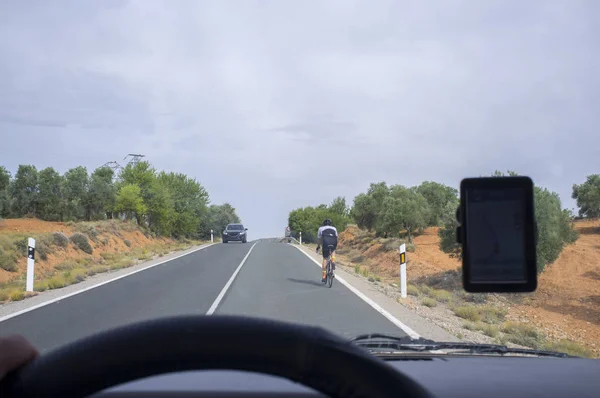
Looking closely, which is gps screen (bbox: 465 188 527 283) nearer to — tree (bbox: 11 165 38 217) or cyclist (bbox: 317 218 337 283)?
cyclist (bbox: 317 218 337 283)

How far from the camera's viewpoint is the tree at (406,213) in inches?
1347

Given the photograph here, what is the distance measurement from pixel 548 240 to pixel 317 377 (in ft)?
63.6

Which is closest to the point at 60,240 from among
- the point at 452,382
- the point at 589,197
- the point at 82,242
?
the point at 82,242

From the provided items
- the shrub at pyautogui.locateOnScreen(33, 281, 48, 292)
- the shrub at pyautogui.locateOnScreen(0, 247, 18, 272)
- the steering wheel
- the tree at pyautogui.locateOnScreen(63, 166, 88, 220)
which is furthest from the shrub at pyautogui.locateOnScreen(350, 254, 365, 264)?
the steering wheel

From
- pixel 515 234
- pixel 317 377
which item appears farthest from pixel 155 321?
pixel 515 234

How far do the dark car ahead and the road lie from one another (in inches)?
1305

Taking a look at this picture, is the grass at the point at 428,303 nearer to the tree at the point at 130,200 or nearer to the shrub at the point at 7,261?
the shrub at the point at 7,261

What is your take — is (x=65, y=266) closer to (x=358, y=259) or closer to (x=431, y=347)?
(x=358, y=259)

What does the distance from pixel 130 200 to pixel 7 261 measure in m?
27.9

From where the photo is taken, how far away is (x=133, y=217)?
6006cm

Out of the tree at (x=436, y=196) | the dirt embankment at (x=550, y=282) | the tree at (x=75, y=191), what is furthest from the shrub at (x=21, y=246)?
the tree at (x=75, y=191)

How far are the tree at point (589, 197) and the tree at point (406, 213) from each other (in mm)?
9275

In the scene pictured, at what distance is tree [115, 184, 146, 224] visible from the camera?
177ft

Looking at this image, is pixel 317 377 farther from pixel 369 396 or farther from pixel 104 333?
pixel 104 333
